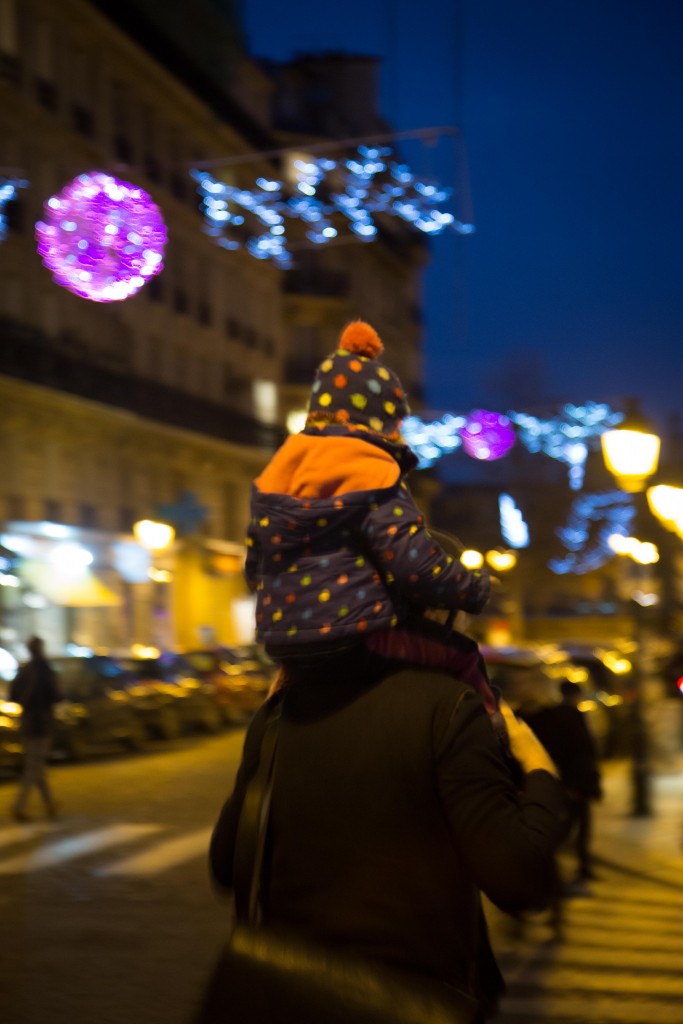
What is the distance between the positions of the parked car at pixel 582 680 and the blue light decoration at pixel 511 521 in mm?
12380

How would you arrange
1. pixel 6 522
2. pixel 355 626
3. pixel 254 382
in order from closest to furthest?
pixel 355 626 < pixel 6 522 < pixel 254 382

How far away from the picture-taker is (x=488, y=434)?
32.4 meters

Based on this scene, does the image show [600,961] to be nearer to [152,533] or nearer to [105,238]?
[105,238]

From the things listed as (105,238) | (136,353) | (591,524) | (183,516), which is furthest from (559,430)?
(591,524)

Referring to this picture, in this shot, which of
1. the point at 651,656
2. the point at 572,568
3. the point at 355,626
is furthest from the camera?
the point at 572,568

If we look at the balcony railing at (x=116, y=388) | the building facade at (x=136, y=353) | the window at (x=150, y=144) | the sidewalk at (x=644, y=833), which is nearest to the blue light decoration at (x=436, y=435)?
the building facade at (x=136, y=353)

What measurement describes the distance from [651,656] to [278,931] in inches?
1549

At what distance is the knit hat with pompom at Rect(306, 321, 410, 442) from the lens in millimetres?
2994

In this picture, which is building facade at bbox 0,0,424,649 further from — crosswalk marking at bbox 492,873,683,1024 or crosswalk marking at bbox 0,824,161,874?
crosswalk marking at bbox 492,873,683,1024

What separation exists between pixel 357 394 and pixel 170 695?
2526cm

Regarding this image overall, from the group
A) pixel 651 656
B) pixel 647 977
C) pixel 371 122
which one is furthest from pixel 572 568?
pixel 647 977

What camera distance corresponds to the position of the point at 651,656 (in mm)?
41094

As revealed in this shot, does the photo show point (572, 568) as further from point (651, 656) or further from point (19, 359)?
point (19, 359)

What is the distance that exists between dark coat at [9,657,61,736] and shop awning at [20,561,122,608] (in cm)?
1878
